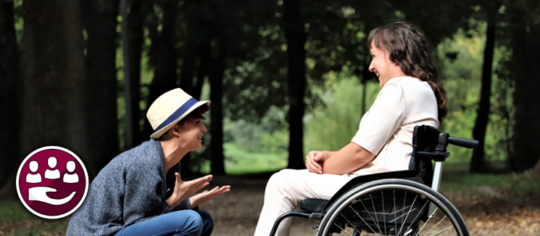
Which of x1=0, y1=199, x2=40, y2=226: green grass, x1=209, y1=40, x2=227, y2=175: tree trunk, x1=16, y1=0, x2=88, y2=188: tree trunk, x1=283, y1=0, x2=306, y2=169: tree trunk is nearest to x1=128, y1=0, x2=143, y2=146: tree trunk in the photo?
x1=209, y1=40, x2=227, y2=175: tree trunk

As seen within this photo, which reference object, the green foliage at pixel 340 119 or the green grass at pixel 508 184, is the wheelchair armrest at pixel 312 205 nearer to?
the green grass at pixel 508 184

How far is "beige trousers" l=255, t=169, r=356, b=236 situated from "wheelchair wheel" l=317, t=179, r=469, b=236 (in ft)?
0.49

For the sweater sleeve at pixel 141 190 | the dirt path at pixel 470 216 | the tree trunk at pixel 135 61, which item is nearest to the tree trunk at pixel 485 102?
the dirt path at pixel 470 216

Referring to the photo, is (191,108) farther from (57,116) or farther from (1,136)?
(1,136)

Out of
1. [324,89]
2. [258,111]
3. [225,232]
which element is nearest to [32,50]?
[225,232]

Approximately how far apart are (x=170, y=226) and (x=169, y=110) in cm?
54

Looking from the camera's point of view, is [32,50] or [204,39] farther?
[204,39]

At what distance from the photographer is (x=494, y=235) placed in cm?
639

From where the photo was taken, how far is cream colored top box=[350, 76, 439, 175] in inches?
114

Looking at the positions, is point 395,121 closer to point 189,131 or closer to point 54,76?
point 189,131

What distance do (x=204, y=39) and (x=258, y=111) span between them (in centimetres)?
1042

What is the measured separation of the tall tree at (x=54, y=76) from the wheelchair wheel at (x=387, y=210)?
672 centimetres

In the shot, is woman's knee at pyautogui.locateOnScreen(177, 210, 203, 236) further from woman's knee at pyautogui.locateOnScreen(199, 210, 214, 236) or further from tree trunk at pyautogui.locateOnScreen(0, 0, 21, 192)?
tree trunk at pyautogui.locateOnScreen(0, 0, 21, 192)

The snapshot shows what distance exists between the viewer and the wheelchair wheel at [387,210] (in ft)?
9.21
